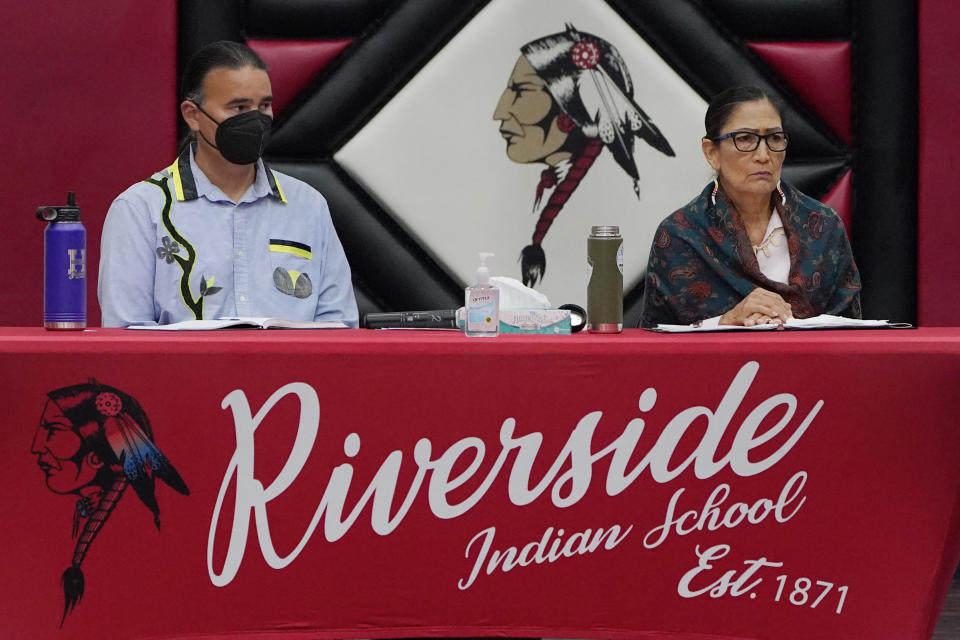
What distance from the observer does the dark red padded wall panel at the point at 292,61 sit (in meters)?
2.80

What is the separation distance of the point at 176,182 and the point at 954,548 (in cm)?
175

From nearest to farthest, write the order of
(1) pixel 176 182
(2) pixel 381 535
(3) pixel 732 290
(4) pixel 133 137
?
(2) pixel 381 535, (3) pixel 732 290, (1) pixel 176 182, (4) pixel 133 137

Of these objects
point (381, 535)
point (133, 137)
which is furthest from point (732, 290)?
point (133, 137)

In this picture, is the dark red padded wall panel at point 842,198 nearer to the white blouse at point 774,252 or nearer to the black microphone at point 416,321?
the white blouse at point 774,252

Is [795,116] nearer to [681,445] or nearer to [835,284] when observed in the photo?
[835,284]

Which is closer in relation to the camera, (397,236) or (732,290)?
(732,290)

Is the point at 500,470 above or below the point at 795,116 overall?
below

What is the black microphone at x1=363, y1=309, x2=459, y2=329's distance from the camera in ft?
5.82

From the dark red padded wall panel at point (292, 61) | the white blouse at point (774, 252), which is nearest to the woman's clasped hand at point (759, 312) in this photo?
the white blouse at point (774, 252)

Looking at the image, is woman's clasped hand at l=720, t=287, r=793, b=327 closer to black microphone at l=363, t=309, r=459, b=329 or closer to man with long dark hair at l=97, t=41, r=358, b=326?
black microphone at l=363, t=309, r=459, b=329

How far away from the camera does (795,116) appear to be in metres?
2.85

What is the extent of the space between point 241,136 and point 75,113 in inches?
30.5

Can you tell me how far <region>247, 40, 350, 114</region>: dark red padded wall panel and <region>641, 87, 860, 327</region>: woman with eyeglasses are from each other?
115 centimetres

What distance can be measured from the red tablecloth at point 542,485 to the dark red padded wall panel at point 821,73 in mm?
1557
